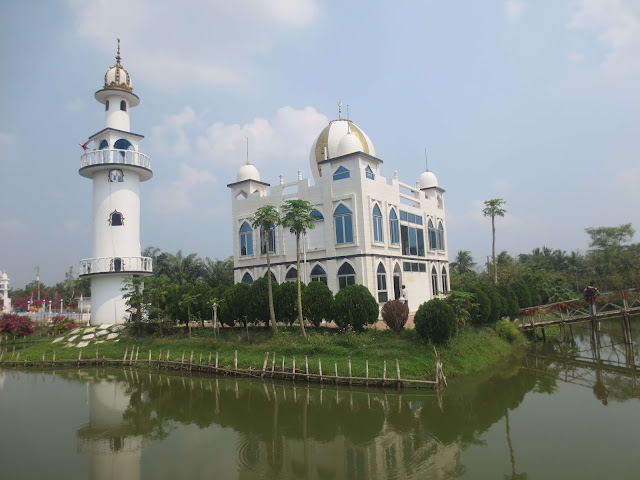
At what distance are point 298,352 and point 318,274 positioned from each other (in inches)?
272

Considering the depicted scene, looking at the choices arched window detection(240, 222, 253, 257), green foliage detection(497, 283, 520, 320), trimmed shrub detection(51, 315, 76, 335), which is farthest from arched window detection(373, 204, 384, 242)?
trimmed shrub detection(51, 315, 76, 335)

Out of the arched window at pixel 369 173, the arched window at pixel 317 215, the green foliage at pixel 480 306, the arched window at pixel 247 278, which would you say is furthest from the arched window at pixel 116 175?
the green foliage at pixel 480 306

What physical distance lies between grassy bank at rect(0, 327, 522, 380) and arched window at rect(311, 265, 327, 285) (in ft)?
13.9

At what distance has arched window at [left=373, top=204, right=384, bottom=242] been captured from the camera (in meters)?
23.0

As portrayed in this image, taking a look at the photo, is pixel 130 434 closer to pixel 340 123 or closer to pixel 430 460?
pixel 430 460

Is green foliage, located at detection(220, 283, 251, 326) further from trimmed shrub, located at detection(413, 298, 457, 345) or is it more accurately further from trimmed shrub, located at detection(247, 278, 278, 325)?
trimmed shrub, located at detection(413, 298, 457, 345)

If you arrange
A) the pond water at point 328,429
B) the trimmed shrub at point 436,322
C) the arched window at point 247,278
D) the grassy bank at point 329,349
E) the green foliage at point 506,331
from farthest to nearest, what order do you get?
the arched window at point 247,278
the green foliage at point 506,331
the trimmed shrub at point 436,322
the grassy bank at point 329,349
the pond water at point 328,429

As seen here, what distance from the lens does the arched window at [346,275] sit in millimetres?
22469

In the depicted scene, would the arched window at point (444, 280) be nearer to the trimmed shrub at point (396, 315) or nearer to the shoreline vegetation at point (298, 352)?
the shoreline vegetation at point (298, 352)

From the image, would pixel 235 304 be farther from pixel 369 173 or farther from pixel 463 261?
pixel 463 261

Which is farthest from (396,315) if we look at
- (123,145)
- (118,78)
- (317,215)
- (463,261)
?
(463,261)

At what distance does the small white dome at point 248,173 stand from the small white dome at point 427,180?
11.2m

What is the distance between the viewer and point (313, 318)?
1945 cm

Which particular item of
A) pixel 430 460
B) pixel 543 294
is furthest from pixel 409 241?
pixel 430 460
